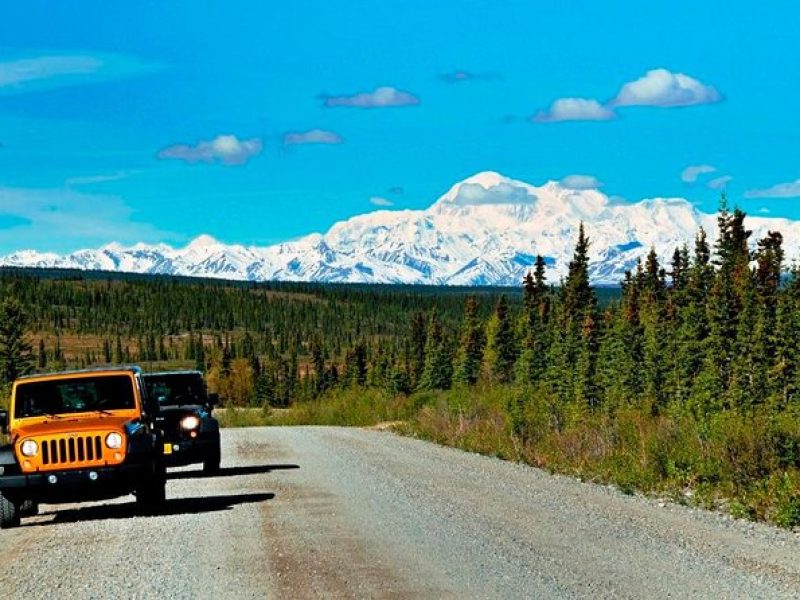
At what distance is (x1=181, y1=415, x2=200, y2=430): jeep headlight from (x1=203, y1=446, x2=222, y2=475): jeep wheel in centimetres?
77

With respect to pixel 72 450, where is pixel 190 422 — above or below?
below

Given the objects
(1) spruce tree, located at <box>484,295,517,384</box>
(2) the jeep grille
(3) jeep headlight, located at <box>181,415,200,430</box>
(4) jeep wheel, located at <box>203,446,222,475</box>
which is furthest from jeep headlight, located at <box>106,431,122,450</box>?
(1) spruce tree, located at <box>484,295,517,384</box>

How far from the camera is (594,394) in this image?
88000mm

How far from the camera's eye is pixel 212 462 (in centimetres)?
2272

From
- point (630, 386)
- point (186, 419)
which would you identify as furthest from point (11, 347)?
point (186, 419)

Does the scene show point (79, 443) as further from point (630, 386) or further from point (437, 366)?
point (437, 366)


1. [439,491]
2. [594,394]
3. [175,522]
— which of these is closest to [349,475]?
[439,491]

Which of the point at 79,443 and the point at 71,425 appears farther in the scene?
the point at 71,425

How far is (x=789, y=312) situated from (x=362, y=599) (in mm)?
61673

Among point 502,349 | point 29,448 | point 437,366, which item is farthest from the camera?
point 437,366

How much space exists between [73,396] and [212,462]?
6672 millimetres

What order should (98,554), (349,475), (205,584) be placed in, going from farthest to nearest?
1. (349,475)
2. (98,554)
3. (205,584)

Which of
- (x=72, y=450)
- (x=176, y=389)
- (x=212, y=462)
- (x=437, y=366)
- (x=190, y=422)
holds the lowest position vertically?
(x=437, y=366)

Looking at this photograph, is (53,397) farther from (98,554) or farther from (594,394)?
(594,394)
